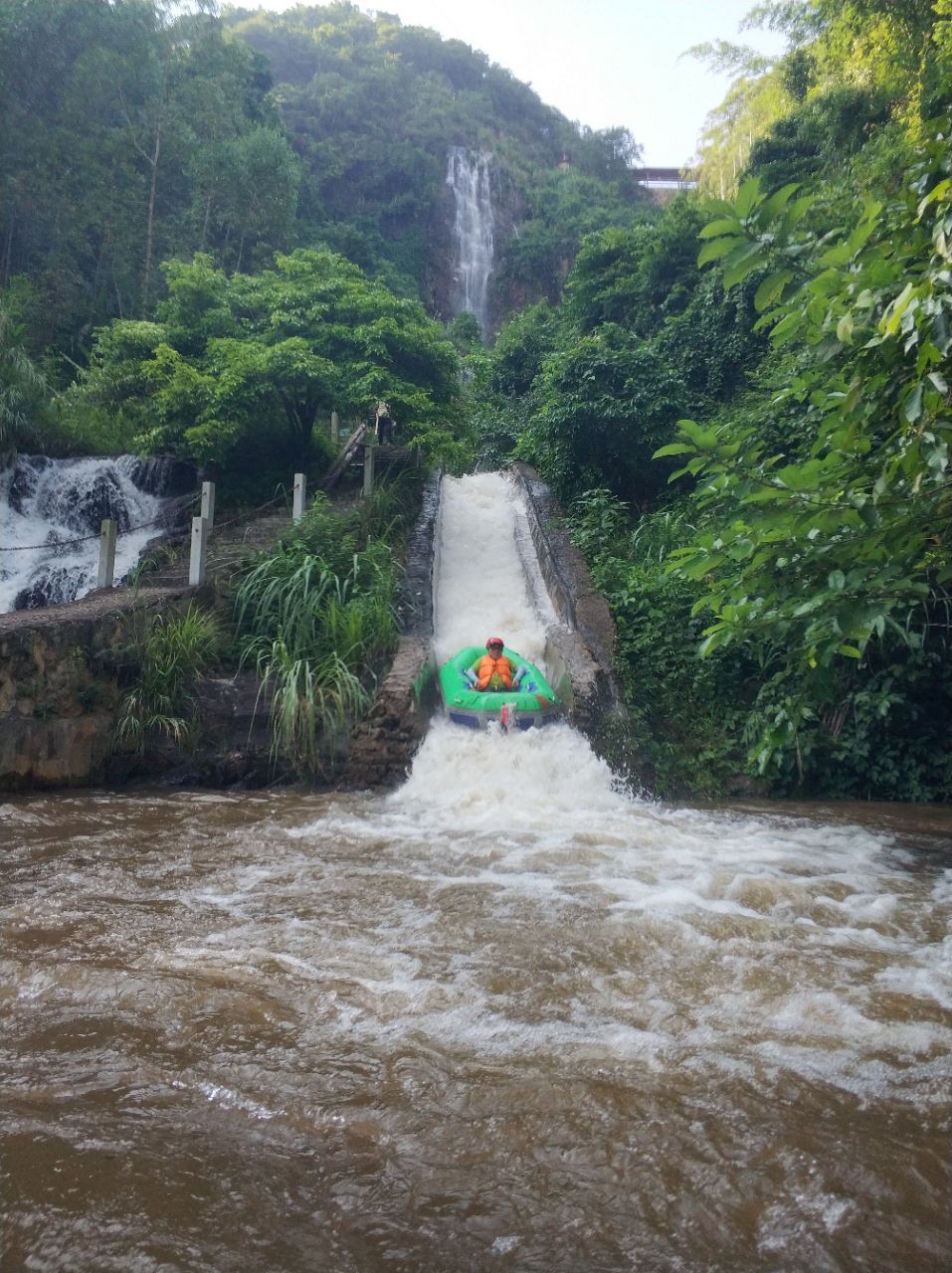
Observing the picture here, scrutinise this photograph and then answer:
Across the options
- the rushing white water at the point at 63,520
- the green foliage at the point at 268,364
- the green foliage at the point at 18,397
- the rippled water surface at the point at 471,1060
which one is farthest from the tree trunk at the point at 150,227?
the rippled water surface at the point at 471,1060

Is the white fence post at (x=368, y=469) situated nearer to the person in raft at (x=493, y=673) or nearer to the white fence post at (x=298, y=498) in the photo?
the white fence post at (x=298, y=498)

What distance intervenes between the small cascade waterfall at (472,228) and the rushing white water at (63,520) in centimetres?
2455

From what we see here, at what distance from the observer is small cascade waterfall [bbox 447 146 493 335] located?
123ft

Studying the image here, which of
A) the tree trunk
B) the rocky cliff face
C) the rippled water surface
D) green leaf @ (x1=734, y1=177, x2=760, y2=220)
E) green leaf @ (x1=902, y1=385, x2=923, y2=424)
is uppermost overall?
the rocky cliff face

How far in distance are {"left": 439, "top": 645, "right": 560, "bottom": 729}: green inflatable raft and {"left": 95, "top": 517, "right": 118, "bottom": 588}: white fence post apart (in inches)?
137

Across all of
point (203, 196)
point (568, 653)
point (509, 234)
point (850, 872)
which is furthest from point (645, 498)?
point (509, 234)

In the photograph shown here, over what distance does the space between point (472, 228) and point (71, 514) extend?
31.3 m

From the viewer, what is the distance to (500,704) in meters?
8.03

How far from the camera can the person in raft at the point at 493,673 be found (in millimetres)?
8492

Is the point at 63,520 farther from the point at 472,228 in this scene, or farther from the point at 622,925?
the point at 472,228

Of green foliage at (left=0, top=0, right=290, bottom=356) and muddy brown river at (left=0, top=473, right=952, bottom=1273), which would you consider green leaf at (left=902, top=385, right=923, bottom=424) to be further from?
green foliage at (left=0, top=0, right=290, bottom=356)

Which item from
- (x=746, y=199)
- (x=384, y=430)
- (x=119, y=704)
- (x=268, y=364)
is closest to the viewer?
(x=746, y=199)

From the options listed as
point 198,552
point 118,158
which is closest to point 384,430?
point 198,552

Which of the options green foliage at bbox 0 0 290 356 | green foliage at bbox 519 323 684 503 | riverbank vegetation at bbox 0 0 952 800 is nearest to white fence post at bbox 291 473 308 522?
riverbank vegetation at bbox 0 0 952 800
